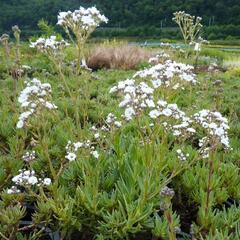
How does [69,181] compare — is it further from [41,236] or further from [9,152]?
[9,152]

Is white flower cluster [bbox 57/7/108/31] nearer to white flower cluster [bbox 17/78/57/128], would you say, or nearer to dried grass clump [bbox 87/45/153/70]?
white flower cluster [bbox 17/78/57/128]

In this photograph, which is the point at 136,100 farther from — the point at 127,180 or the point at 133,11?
the point at 133,11

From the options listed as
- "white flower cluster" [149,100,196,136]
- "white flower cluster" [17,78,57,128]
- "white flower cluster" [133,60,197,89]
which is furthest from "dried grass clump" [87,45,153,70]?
"white flower cluster" [17,78,57,128]

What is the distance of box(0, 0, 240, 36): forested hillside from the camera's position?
59.3 m

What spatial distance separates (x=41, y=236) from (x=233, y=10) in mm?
67398

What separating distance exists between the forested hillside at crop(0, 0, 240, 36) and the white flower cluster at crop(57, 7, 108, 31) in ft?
173

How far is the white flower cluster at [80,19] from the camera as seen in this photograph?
12.1 ft

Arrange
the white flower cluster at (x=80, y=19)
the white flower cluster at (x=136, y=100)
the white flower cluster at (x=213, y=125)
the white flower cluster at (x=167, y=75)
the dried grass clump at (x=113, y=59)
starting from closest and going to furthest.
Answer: the white flower cluster at (x=213, y=125)
the white flower cluster at (x=136, y=100)
the white flower cluster at (x=167, y=75)
the white flower cluster at (x=80, y=19)
the dried grass clump at (x=113, y=59)

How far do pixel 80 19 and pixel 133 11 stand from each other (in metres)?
68.9

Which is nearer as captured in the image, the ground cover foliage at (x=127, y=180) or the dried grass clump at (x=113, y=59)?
the ground cover foliage at (x=127, y=180)

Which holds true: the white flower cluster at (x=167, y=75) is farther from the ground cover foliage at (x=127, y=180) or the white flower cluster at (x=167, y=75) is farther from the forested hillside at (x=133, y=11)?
the forested hillside at (x=133, y=11)

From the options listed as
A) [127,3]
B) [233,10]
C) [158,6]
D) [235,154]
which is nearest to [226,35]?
[233,10]

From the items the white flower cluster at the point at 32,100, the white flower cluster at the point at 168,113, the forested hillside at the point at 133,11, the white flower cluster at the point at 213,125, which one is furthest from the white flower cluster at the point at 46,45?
the forested hillside at the point at 133,11

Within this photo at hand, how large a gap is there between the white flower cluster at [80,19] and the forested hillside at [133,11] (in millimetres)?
52584
